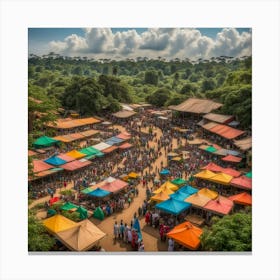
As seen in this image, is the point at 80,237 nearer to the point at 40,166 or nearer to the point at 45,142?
the point at 40,166

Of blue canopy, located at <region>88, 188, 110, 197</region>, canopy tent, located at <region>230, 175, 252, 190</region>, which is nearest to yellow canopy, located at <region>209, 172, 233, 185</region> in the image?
canopy tent, located at <region>230, 175, 252, 190</region>

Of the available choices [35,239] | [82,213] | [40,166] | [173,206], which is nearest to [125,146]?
[40,166]

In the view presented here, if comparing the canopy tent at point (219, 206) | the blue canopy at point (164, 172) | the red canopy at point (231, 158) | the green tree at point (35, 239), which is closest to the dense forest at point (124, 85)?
the red canopy at point (231, 158)

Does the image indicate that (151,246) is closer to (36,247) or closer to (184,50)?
(36,247)

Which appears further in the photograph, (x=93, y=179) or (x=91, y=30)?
(x=93, y=179)
